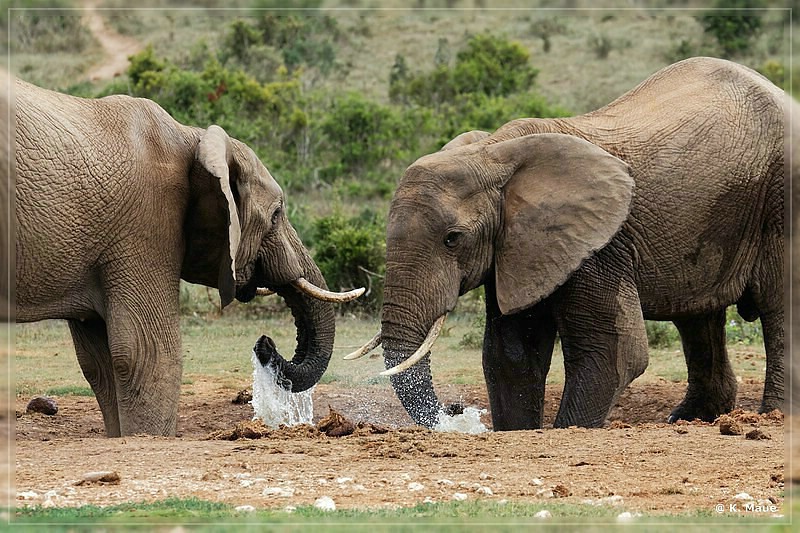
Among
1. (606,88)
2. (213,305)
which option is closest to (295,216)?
(213,305)

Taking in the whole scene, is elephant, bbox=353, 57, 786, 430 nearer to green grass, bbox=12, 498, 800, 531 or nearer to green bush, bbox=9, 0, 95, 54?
green grass, bbox=12, 498, 800, 531

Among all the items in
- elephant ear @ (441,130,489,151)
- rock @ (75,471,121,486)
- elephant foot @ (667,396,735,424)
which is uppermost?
elephant ear @ (441,130,489,151)

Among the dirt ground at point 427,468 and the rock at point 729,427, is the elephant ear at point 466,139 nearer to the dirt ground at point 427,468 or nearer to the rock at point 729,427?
the dirt ground at point 427,468

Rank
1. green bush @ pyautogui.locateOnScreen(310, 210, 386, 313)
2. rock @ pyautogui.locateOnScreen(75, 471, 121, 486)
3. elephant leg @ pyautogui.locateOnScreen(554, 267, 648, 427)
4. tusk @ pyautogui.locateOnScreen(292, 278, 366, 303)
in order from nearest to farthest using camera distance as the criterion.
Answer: rock @ pyautogui.locateOnScreen(75, 471, 121, 486) < elephant leg @ pyautogui.locateOnScreen(554, 267, 648, 427) < tusk @ pyautogui.locateOnScreen(292, 278, 366, 303) < green bush @ pyautogui.locateOnScreen(310, 210, 386, 313)

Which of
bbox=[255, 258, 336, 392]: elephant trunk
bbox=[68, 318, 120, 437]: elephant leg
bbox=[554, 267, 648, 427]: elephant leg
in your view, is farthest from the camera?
bbox=[255, 258, 336, 392]: elephant trunk

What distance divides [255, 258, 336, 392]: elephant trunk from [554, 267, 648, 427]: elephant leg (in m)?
1.57

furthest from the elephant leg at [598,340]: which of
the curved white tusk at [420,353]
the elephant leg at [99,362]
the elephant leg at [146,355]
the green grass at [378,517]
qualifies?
the elephant leg at [99,362]

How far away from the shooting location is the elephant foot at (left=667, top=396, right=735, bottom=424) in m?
8.99

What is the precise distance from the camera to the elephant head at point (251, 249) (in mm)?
7551

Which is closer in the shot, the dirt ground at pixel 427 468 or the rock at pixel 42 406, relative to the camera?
the dirt ground at pixel 427 468

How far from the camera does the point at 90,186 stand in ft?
23.2

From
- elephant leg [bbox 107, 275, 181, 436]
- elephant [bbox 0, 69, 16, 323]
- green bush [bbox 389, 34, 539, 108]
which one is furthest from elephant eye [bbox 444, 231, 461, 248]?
green bush [bbox 389, 34, 539, 108]

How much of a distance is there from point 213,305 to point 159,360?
6010 mm

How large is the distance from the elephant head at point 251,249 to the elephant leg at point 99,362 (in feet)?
2.03
